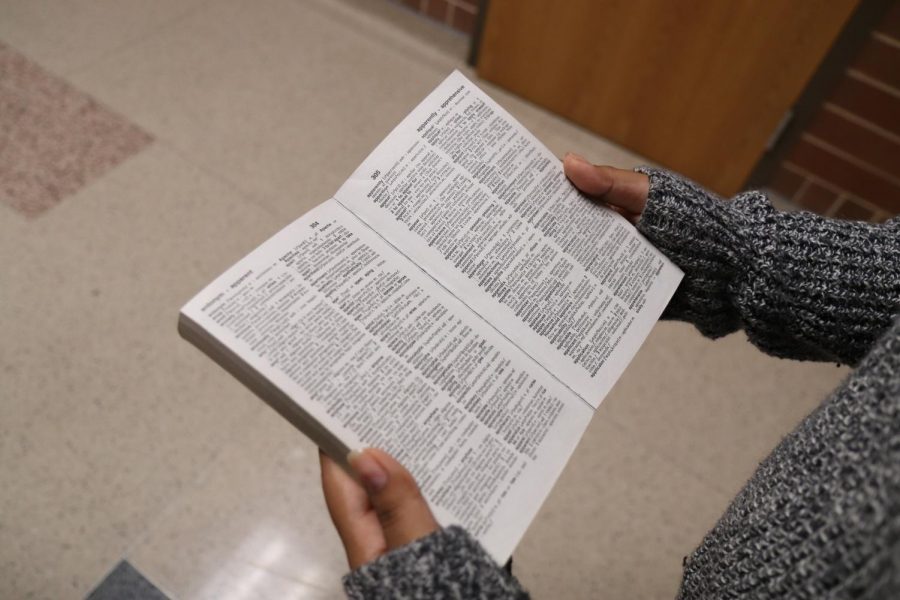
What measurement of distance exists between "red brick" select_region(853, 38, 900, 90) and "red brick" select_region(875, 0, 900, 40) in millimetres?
20

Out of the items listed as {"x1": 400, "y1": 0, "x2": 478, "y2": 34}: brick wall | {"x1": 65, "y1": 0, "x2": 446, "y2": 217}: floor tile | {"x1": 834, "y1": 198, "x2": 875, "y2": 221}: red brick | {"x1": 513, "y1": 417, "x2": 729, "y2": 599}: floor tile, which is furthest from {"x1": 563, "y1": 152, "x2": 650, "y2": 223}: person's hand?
{"x1": 400, "y1": 0, "x2": 478, "y2": 34}: brick wall

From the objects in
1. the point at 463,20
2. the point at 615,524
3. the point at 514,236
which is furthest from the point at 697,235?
the point at 463,20

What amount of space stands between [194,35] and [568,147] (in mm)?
999

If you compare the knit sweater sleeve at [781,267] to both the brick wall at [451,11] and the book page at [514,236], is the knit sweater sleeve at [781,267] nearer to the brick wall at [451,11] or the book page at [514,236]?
the book page at [514,236]

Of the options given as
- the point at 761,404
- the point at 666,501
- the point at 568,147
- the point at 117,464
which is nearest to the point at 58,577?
the point at 117,464

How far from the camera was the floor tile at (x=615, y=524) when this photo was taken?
3.23ft

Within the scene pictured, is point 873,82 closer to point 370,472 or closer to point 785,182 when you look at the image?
point 785,182

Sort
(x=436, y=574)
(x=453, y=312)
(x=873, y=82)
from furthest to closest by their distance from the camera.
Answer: (x=873, y=82), (x=453, y=312), (x=436, y=574)

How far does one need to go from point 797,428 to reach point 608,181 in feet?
0.95

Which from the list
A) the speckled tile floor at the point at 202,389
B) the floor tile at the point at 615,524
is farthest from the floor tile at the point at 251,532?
the floor tile at the point at 615,524

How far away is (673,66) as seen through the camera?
143 cm

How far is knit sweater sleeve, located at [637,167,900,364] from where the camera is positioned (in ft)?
1.92

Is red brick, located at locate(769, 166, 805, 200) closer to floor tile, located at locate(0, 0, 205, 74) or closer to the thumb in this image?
the thumb

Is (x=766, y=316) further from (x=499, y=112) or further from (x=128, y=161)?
(x=128, y=161)
